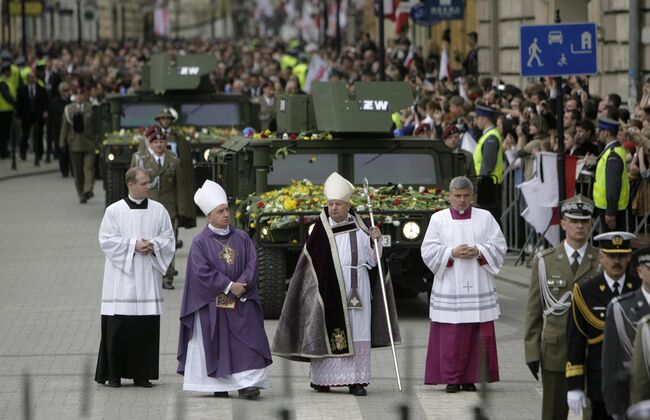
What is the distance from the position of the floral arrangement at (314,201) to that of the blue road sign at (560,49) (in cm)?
149

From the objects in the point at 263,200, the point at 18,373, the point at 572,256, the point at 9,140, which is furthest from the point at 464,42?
the point at 572,256

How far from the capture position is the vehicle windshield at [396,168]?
1756 cm

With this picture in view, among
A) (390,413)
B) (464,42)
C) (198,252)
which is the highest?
(464,42)

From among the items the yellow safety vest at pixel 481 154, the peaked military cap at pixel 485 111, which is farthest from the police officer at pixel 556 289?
the peaked military cap at pixel 485 111

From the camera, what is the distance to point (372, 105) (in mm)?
17875

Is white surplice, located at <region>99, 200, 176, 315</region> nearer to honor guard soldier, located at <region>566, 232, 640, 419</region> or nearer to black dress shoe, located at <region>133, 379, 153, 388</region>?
black dress shoe, located at <region>133, 379, 153, 388</region>

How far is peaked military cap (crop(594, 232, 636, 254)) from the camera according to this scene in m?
9.41

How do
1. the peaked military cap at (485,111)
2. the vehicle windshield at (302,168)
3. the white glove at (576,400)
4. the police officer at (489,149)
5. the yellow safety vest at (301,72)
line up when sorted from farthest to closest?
the yellow safety vest at (301,72)
the peaked military cap at (485,111)
the police officer at (489,149)
the vehicle windshield at (302,168)
the white glove at (576,400)

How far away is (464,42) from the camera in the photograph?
42969 mm

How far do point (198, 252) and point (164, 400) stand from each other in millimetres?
1053

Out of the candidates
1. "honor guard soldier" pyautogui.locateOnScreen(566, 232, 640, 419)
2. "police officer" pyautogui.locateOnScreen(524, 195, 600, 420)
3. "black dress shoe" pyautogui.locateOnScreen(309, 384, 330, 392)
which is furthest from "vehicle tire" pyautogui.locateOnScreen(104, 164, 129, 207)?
"honor guard soldier" pyautogui.locateOnScreen(566, 232, 640, 419)

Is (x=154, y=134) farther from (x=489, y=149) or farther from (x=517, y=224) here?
(x=517, y=224)

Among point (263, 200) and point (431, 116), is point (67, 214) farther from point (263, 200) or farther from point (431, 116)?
point (263, 200)

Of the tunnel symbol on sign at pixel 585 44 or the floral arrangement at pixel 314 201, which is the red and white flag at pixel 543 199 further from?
the tunnel symbol on sign at pixel 585 44
